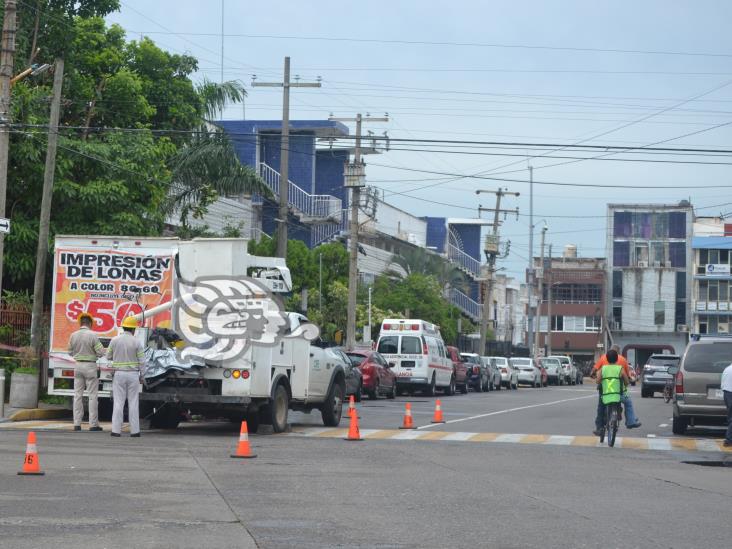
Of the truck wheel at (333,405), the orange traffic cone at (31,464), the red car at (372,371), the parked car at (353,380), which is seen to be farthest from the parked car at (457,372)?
the orange traffic cone at (31,464)

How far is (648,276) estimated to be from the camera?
95125mm

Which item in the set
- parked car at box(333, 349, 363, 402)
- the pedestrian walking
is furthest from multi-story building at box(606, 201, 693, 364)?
the pedestrian walking

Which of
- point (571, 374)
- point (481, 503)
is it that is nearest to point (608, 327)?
point (571, 374)

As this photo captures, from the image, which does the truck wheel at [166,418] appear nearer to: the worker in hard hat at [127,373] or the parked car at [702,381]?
the worker in hard hat at [127,373]

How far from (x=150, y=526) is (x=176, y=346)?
10361 millimetres

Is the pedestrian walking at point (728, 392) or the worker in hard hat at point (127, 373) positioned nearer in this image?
the worker in hard hat at point (127, 373)

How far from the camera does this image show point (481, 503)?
12.4 meters

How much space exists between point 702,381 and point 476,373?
92.7 feet

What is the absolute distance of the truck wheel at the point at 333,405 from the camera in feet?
77.4

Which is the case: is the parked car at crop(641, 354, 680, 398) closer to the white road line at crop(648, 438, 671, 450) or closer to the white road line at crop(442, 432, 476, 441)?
the white road line at crop(648, 438, 671, 450)

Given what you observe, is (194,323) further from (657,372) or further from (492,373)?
(492,373)

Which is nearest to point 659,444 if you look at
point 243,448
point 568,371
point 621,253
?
point 243,448

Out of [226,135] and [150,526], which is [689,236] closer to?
[226,135]

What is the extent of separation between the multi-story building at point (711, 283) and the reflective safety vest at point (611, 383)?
71.5 metres
